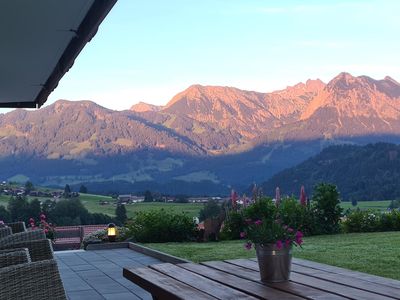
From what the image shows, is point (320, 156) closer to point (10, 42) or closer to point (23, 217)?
point (23, 217)

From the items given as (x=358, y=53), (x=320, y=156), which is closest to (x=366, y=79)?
(x=358, y=53)

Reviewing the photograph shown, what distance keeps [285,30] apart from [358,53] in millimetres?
56412

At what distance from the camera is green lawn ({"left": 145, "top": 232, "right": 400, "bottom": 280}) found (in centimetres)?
687

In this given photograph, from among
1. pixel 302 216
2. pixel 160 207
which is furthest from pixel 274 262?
pixel 160 207

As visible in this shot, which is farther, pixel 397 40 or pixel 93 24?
pixel 397 40

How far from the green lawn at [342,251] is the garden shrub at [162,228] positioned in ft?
3.18

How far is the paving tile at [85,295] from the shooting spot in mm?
5832

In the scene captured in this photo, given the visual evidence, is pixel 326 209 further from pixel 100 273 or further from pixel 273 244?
pixel 273 244

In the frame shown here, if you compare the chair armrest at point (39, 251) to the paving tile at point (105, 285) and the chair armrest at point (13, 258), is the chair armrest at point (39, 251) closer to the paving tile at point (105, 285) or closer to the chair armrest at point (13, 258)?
the chair armrest at point (13, 258)

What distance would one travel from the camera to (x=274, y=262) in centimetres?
306

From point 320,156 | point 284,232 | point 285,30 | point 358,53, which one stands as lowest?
point 284,232

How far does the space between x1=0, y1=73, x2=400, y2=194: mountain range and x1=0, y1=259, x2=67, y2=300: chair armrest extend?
74.5m

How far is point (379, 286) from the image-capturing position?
114 inches

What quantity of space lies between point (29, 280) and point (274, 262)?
1.32m
